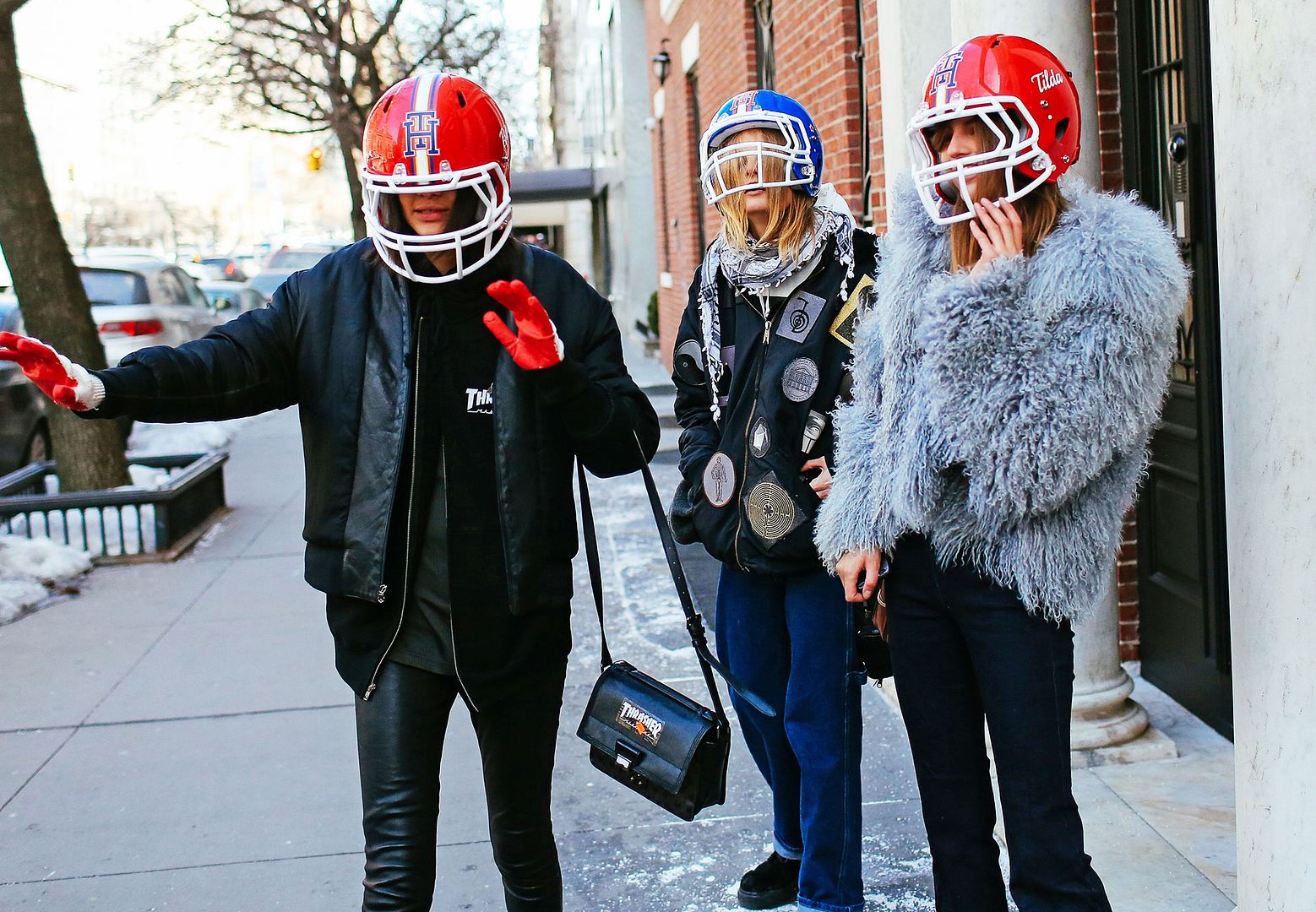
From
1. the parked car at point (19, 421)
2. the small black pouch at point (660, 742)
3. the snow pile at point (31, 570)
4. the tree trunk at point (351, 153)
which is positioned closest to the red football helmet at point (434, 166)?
the small black pouch at point (660, 742)

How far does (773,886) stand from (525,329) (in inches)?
71.3

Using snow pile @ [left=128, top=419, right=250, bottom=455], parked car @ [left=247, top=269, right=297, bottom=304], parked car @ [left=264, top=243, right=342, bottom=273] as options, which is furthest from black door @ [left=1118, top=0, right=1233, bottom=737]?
parked car @ [left=264, top=243, right=342, bottom=273]

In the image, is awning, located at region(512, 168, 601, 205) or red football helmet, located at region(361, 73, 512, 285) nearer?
red football helmet, located at region(361, 73, 512, 285)

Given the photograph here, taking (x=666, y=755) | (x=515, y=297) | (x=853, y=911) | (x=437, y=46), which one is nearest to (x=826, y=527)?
(x=666, y=755)

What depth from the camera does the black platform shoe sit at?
353 centimetres

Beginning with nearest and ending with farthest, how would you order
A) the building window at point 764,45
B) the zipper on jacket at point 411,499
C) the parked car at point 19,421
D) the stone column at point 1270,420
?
the stone column at point 1270,420, the zipper on jacket at point 411,499, the building window at point 764,45, the parked car at point 19,421

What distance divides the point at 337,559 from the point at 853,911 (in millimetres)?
1504

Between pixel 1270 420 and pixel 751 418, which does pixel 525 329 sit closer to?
pixel 751 418

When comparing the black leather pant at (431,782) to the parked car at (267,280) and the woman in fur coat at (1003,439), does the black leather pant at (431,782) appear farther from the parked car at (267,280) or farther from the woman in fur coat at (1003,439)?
the parked car at (267,280)

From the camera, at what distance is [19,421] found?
10.1 meters

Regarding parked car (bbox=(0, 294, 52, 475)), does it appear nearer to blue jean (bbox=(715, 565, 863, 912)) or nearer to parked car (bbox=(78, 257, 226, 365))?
parked car (bbox=(78, 257, 226, 365))

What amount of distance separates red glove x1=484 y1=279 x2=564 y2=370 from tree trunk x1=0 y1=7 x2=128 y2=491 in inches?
272

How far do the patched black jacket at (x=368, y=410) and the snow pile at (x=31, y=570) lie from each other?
4.87m

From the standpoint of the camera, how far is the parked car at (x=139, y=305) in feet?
44.8
